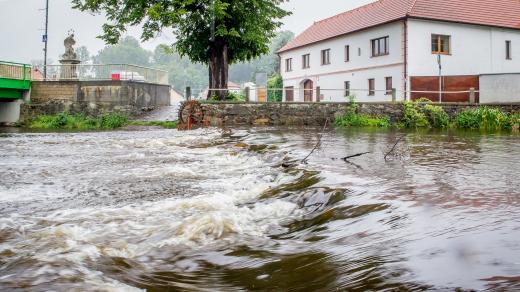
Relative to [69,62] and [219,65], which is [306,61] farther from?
[69,62]

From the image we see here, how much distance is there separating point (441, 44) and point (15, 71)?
2599 centimetres

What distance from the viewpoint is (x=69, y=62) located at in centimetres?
3409

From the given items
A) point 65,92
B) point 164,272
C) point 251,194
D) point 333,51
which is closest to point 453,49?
point 333,51

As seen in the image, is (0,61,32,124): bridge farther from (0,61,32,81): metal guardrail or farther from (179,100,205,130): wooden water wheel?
(179,100,205,130): wooden water wheel

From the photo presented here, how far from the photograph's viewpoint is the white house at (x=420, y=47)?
3144 centimetres

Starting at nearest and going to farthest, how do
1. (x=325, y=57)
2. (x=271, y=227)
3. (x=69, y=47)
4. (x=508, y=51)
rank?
(x=271, y=227) → (x=69, y=47) → (x=508, y=51) → (x=325, y=57)

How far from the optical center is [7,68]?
97.9 ft

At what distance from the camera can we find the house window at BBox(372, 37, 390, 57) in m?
33.6

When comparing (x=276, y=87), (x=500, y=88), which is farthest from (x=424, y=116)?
(x=276, y=87)

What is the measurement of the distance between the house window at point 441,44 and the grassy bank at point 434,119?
338 inches

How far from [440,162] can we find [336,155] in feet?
6.96

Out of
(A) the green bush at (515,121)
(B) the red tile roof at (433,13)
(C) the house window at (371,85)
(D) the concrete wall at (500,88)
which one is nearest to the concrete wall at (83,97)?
(C) the house window at (371,85)

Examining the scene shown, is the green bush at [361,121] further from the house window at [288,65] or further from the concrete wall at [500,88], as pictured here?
the house window at [288,65]

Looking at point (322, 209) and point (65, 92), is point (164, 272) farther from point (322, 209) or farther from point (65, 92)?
point (65, 92)
